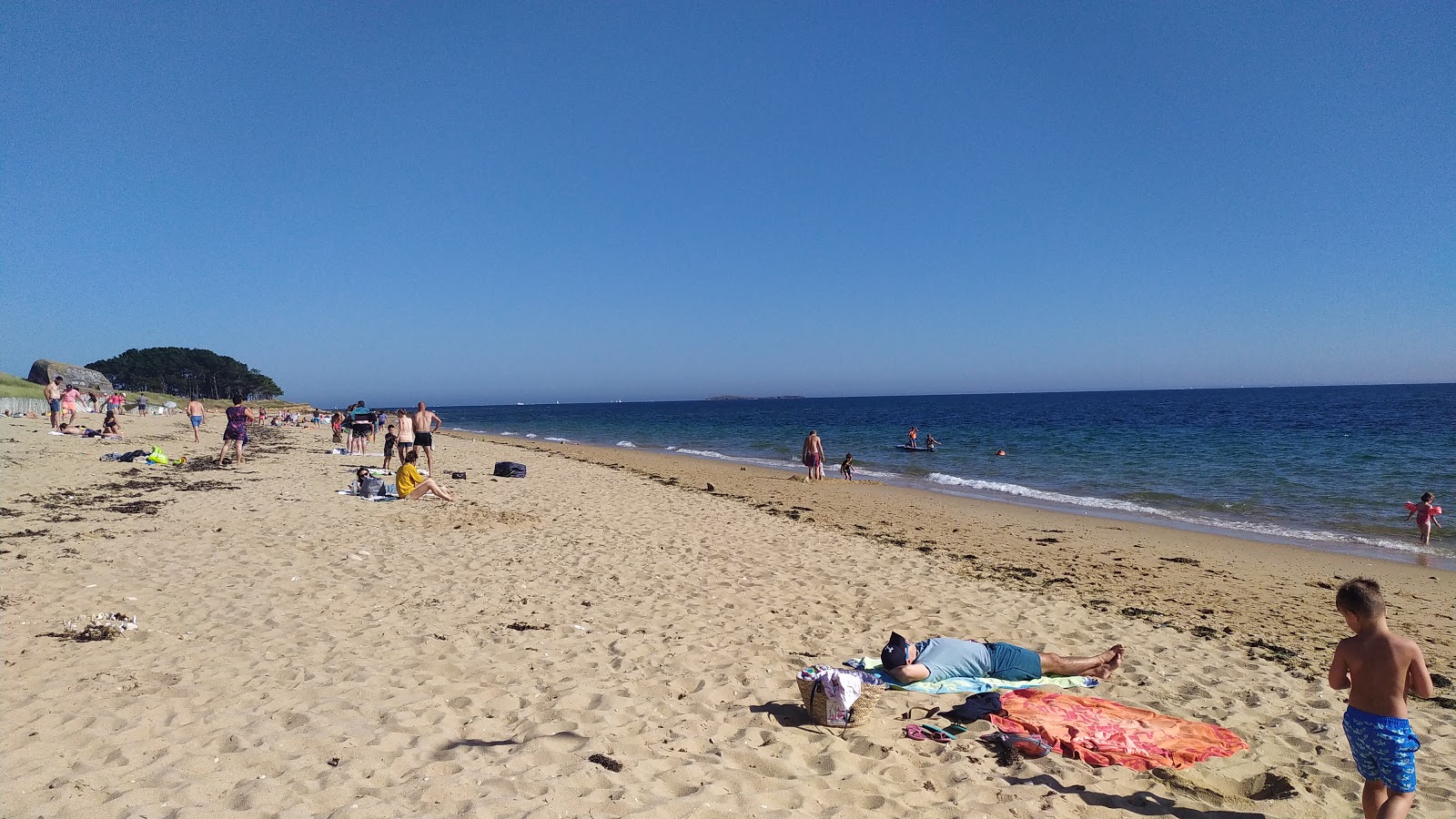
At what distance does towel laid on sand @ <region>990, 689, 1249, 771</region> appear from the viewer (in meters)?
4.08

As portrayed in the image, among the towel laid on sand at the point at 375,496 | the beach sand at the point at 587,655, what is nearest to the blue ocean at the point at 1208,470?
the beach sand at the point at 587,655

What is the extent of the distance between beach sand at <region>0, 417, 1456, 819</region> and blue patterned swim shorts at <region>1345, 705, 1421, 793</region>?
19.6 inches

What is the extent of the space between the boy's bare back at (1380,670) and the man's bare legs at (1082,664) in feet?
6.82

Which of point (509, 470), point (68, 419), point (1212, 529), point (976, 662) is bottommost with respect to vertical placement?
point (1212, 529)

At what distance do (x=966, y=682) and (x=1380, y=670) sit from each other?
2.39 m

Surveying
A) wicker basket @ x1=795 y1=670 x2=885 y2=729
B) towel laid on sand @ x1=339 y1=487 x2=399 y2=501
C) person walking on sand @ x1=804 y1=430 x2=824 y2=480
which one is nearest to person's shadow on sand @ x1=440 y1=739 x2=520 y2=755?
wicker basket @ x1=795 y1=670 x2=885 y2=729

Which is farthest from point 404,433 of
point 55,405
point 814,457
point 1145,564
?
point 55,405

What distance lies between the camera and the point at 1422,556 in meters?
11.3

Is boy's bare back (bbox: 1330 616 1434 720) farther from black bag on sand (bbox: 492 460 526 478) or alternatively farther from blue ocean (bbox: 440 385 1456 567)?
black bag on sand (bbox: 492 460 526 478)

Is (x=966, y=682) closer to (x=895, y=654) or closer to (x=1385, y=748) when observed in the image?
(x=895, y=654)

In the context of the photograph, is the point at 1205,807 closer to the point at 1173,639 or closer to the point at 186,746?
the point at 1173,639

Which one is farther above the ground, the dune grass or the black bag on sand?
the dune grass

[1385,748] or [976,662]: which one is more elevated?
[1385,748]

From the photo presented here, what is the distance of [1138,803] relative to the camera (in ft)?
12.1
